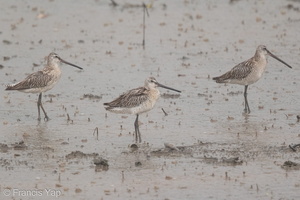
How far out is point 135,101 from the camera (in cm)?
1400

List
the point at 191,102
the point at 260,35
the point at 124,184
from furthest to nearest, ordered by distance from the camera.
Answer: the point at 260,35 < the point at 191,102 < the point at 124,184

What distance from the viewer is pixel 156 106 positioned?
54.1ft

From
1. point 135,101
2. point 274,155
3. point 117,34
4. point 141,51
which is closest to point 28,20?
point 117,34

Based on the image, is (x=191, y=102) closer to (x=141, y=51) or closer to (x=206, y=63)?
(x=206, y=63)

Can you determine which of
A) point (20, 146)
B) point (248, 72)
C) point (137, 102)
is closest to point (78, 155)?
point (20, 146)

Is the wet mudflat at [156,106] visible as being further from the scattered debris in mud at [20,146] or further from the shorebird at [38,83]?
the shorebird at [38,83]

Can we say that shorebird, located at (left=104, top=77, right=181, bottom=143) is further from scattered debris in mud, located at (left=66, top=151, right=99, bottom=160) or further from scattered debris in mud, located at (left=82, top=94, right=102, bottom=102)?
scattered debris in mud, located at (left=82, top=94, right=102, bottom=102)

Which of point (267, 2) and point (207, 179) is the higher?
point (267, 2)

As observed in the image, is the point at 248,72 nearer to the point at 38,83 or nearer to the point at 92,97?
the point at 92,97

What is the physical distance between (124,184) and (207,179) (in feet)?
3.95
